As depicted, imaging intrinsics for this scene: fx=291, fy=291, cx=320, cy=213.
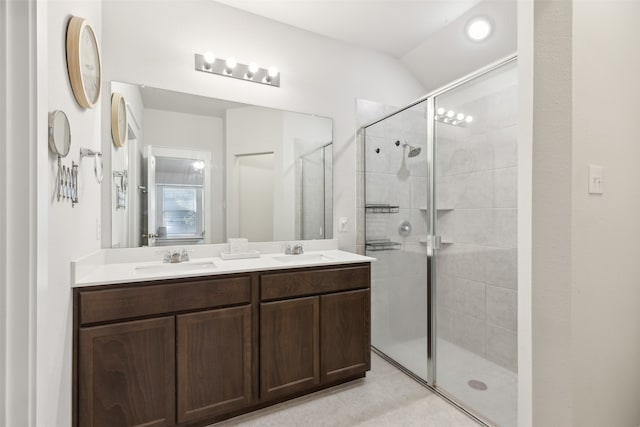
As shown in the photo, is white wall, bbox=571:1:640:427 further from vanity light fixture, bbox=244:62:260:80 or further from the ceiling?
vanity light fixture, bbox=244:62:260:80

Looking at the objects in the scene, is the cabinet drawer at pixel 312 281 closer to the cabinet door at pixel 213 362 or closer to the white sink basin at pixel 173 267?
the cabinet door at pixel 213 362

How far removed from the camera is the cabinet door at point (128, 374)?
135 centimetres

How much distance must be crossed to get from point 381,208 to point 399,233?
283 millimetres

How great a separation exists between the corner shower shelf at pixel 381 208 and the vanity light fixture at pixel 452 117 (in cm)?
78

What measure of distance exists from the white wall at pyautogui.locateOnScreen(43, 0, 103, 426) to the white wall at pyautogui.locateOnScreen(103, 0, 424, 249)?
1.23 ft

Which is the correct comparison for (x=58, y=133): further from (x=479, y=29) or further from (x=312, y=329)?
(x=479, y=29)

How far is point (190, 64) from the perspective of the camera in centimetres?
206

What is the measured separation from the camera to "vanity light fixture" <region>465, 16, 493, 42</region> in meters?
2.23

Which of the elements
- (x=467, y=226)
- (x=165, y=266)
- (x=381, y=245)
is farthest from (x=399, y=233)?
(x=165, y=266)

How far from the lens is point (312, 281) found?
1.91m

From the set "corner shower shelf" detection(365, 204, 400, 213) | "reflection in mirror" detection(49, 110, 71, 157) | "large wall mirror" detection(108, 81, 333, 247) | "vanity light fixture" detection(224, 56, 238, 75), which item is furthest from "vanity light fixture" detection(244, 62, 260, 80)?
"corner shower shelf" detection(365, 204, 400, 213)

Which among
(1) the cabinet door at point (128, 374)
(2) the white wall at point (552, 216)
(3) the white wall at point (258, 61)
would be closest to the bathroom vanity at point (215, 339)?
(1) the cabinet door at point (128, 374)

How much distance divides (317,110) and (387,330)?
6.66ft
